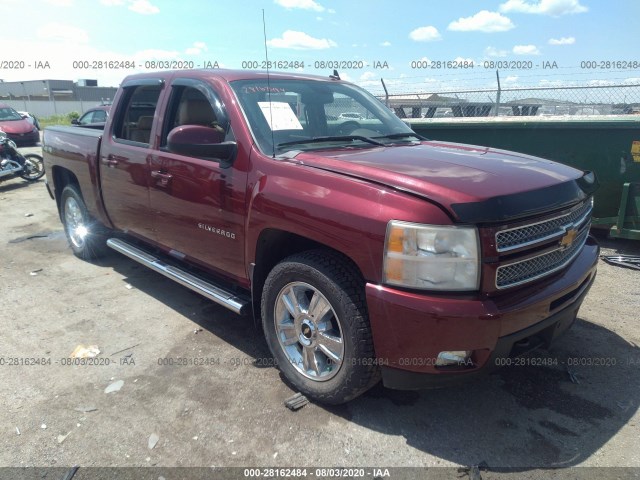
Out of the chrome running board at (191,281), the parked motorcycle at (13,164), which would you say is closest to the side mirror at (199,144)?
the chrome running board at (191,281)

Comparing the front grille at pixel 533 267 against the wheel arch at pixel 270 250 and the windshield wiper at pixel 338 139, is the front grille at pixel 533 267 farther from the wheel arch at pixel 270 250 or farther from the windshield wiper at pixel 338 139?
the windshield wiper at pixel 338 139

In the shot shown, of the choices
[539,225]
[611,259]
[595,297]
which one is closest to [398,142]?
[539,225]

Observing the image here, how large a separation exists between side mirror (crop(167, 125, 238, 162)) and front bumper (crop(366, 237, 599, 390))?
53.8 inches

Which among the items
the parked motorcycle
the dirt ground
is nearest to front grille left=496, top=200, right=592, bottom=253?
the dirt ground

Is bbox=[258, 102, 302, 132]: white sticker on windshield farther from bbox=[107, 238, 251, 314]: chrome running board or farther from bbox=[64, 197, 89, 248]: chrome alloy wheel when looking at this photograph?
bbox=[64, 197, 89, 248]: chrome alloy wheel

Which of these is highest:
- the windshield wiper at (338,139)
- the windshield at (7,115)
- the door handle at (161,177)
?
the windshield at (7,115)

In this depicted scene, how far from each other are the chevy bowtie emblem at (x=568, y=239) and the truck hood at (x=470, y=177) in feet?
0.58

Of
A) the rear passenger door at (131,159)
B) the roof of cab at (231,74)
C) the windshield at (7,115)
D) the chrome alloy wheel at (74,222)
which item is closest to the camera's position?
the roof of cab at (231,74)

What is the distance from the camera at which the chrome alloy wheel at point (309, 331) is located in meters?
2.72

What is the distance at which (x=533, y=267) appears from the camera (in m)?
2.54

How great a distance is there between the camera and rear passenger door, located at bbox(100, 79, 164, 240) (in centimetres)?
404

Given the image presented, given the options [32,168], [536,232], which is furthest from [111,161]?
[32,168]

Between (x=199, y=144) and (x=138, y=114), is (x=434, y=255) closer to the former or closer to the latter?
(x=199, y=144)

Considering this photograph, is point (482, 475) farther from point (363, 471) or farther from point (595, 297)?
point (595, 297)
